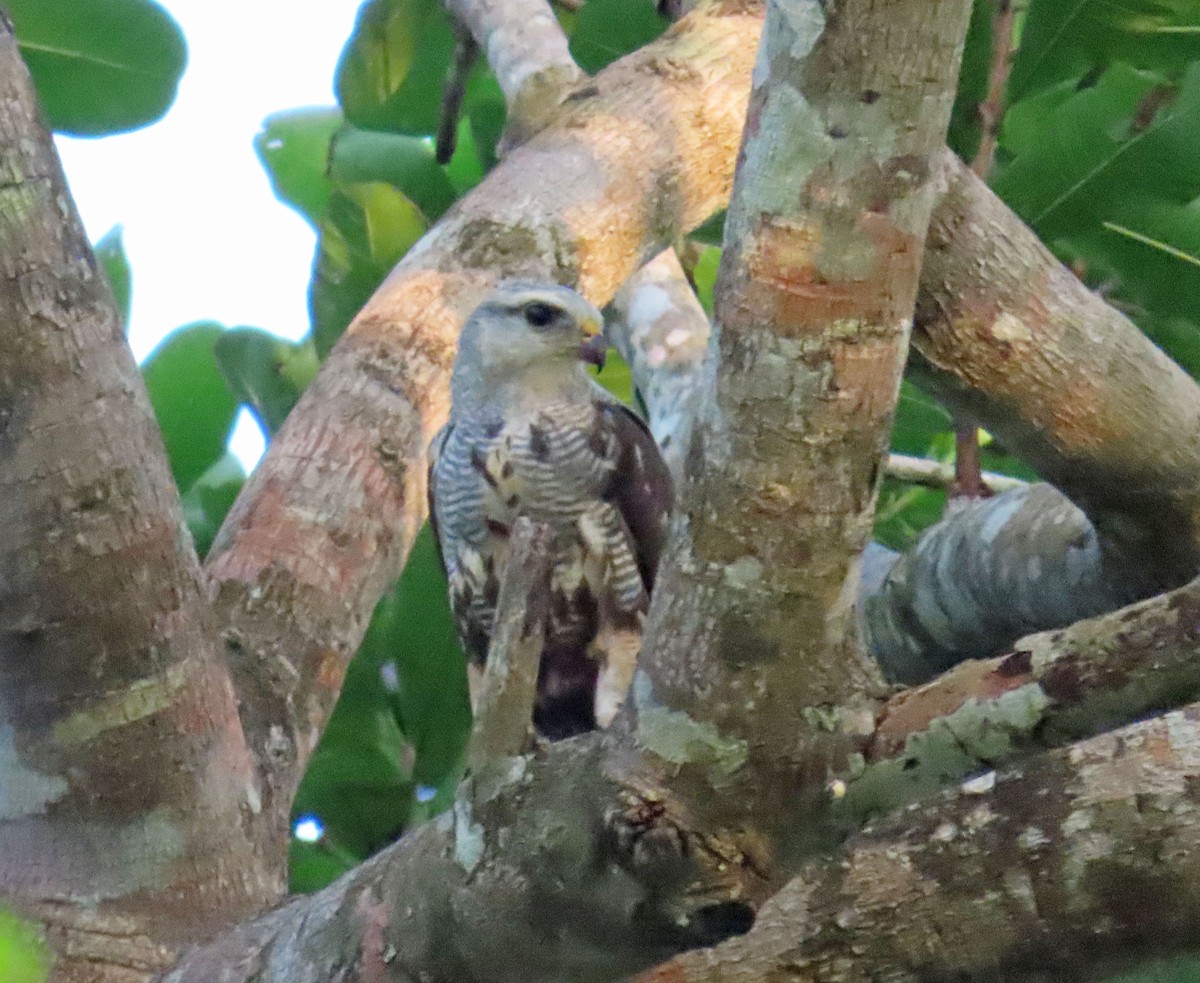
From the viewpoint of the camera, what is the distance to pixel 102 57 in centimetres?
283

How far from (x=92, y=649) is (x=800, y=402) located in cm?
88

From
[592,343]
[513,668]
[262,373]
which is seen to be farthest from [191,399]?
[513,668]

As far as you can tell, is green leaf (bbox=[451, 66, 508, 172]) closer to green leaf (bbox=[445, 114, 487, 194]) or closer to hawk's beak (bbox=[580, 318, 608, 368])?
green leaf (bbox=[445, 114, 487, 194])

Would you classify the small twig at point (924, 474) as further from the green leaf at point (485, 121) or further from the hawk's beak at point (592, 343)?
the green leaf at point (485, 121)

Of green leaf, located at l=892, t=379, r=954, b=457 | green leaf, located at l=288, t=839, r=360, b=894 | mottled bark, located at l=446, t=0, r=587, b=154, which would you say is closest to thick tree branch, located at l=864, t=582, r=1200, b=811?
green leaf, located at l=892, t=379, r=954, b=457

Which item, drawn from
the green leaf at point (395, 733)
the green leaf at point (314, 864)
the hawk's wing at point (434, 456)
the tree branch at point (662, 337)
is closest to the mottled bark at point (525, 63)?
the tree branch at point (662, 337)

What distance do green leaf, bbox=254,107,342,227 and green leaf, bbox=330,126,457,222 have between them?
354mm

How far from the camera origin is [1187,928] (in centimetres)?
127

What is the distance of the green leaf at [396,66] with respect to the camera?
3139mm

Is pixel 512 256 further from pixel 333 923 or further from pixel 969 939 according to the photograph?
pixel 969 939

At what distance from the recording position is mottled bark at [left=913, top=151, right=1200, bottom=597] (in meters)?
1.94

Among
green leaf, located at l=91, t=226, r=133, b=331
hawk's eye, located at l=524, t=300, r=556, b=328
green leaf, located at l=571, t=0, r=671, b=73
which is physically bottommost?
hawk's eye, located at l=524, t=300, r=556, b=328

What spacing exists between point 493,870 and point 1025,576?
1.25 metres

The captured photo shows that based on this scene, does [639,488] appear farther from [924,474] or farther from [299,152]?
[299,152]
